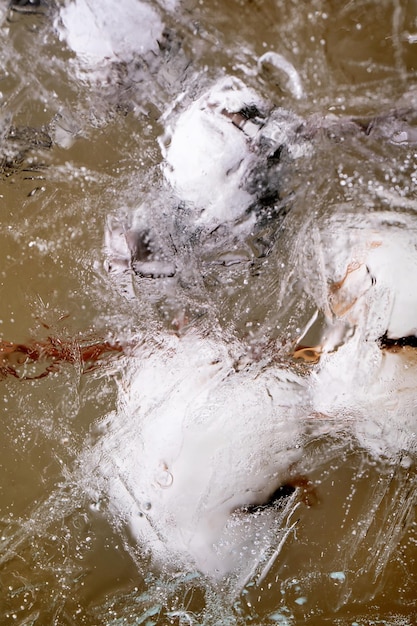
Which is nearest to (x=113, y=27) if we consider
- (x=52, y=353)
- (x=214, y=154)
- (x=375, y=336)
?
(x=214, y=154)

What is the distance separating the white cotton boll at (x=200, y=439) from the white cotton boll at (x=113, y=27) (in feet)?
1.74

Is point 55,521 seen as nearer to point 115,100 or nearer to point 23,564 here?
point 23,564

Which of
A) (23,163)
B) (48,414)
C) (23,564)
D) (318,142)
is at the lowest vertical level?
(23,564)

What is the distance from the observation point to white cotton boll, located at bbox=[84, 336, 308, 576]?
1.05 meters

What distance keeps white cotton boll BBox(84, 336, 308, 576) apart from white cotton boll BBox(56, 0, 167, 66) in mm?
530

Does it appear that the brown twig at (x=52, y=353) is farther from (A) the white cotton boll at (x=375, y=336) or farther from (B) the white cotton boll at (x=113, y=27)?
(B) the white cotton boll at (x=113, y=27)

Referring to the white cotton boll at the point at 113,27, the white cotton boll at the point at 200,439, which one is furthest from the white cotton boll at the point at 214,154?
the white cotton boll at the point at 200,439

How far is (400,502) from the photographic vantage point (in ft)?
3.63

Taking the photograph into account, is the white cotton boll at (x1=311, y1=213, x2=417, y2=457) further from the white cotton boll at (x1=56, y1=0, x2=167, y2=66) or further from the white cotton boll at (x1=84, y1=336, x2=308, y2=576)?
the white cotton boll at (x1=56, y1=0, x2=167, y2=66)

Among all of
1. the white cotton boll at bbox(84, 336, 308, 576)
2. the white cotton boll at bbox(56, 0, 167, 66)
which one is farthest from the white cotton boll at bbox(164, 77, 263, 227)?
the white cotton boll at bbox(84, 336, 308, 576)

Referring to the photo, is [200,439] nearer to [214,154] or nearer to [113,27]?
[214,154]

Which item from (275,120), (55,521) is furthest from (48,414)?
(275,120)

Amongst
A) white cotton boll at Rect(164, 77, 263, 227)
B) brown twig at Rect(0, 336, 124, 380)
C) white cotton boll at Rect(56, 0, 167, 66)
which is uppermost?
white cotton boll at Rect(56, 0, 167, 66)

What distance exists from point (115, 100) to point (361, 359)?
0.65 m
